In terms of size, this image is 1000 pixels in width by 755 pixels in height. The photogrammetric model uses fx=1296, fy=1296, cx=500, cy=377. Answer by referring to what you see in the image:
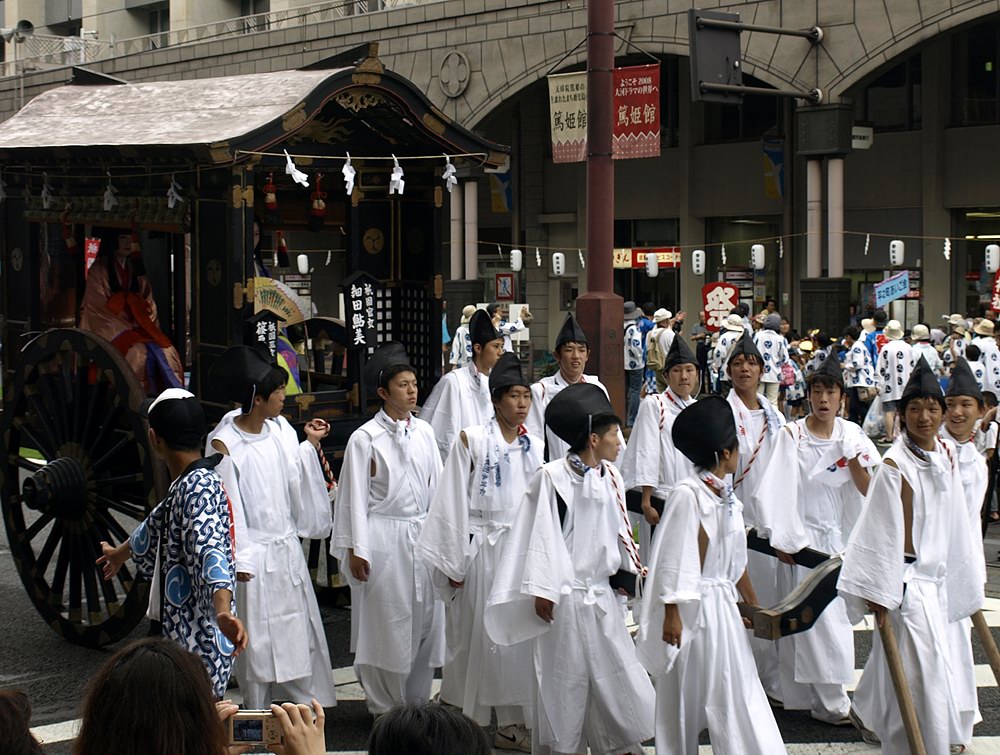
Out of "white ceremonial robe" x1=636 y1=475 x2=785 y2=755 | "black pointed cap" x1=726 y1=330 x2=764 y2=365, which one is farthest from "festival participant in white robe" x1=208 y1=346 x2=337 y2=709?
"black pointed cap" x1=726 y1=330 x2=764 y2=365

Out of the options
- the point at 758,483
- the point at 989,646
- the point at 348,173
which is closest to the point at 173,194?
the point at 348,173

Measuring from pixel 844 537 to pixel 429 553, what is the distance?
2.33 m

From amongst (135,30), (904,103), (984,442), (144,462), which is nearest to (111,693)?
(144,462)

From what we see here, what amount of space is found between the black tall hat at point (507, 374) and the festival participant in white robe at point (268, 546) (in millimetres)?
1088

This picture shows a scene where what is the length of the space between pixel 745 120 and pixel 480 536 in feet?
73.3

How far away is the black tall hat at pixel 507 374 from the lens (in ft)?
21.4

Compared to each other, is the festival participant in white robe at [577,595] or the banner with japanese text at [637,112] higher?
the banner with japanese text at [637,112]

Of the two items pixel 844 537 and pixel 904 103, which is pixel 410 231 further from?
pixel 904 103

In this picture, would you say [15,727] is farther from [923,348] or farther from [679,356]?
[923,348]

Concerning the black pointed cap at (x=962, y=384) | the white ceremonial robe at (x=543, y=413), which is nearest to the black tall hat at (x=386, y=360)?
the white ceremonial robe at (x=543, y=413)

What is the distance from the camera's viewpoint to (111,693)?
266 centimetres

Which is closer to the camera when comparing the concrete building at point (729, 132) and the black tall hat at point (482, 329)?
the black tall hat at point (482, 329)

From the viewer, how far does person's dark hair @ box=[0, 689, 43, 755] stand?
8.40ft

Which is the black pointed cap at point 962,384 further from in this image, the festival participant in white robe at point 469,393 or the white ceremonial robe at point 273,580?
the white ceremonial robe at point 273,580
